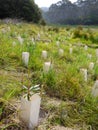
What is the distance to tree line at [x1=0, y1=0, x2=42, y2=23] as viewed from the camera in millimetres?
26719

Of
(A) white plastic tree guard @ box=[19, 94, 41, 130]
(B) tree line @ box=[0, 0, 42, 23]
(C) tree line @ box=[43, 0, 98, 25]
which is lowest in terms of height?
(C) tree line @ box=[43, 0, 98, 25]

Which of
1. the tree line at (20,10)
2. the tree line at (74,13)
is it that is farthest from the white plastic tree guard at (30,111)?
the tree line at (74,13)

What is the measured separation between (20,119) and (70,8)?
60.4 meters

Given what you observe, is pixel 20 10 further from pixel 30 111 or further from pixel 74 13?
pixel 74 13

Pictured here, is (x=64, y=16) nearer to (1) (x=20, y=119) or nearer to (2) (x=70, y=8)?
(2) (x=70, y=8)

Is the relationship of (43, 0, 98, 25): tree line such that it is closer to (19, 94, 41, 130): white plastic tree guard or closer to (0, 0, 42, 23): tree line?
(0, 0, 42, 23): tree line

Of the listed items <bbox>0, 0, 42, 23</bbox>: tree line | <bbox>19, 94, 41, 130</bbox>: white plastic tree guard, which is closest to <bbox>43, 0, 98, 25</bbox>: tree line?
<bbox>0, 0, 42, 23</bbox>: tree line

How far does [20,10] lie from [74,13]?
107ft

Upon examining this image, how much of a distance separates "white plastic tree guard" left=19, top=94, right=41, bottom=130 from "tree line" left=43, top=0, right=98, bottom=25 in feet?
167

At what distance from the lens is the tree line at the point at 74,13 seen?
180 ft

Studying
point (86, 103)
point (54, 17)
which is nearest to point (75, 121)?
point (86, 103)

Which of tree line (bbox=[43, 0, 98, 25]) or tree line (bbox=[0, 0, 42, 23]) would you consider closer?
tree line (bbox=[0, 0, 42, 23])

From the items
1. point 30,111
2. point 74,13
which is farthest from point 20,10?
point 74,13

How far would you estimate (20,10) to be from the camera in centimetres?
2833
